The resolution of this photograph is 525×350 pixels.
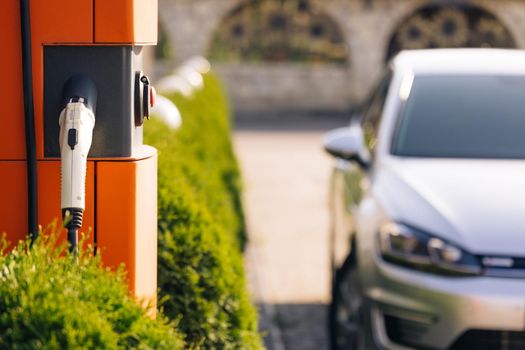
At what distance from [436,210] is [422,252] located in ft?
0.61

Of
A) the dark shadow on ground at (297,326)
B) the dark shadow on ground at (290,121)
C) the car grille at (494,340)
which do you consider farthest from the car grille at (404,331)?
the dark shadow on ground at (290,121)

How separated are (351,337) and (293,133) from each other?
17.2m

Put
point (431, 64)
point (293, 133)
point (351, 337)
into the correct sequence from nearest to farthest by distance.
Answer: point (351, 337) → point (431, 64) → point (293, 133)

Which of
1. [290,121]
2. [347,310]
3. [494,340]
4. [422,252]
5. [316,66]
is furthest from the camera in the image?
[316,66]

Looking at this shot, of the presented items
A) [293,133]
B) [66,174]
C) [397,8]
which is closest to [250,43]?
[397,8]

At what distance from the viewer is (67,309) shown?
8.58ft

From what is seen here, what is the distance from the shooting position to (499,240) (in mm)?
4750

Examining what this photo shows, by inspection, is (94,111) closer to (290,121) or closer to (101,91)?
(101,91)

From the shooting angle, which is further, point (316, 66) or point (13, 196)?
point (316, 66)

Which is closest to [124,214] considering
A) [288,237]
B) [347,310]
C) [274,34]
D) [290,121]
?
[347,310]

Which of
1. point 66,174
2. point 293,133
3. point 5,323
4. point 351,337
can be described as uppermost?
point 66,174

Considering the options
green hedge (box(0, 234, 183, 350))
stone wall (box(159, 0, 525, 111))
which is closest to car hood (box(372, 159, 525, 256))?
green hedge (box(0, 234, 183, 350))

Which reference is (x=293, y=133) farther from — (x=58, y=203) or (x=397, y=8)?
(x=58, y=203)

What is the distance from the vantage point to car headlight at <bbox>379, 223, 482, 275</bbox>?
478 centimetres
